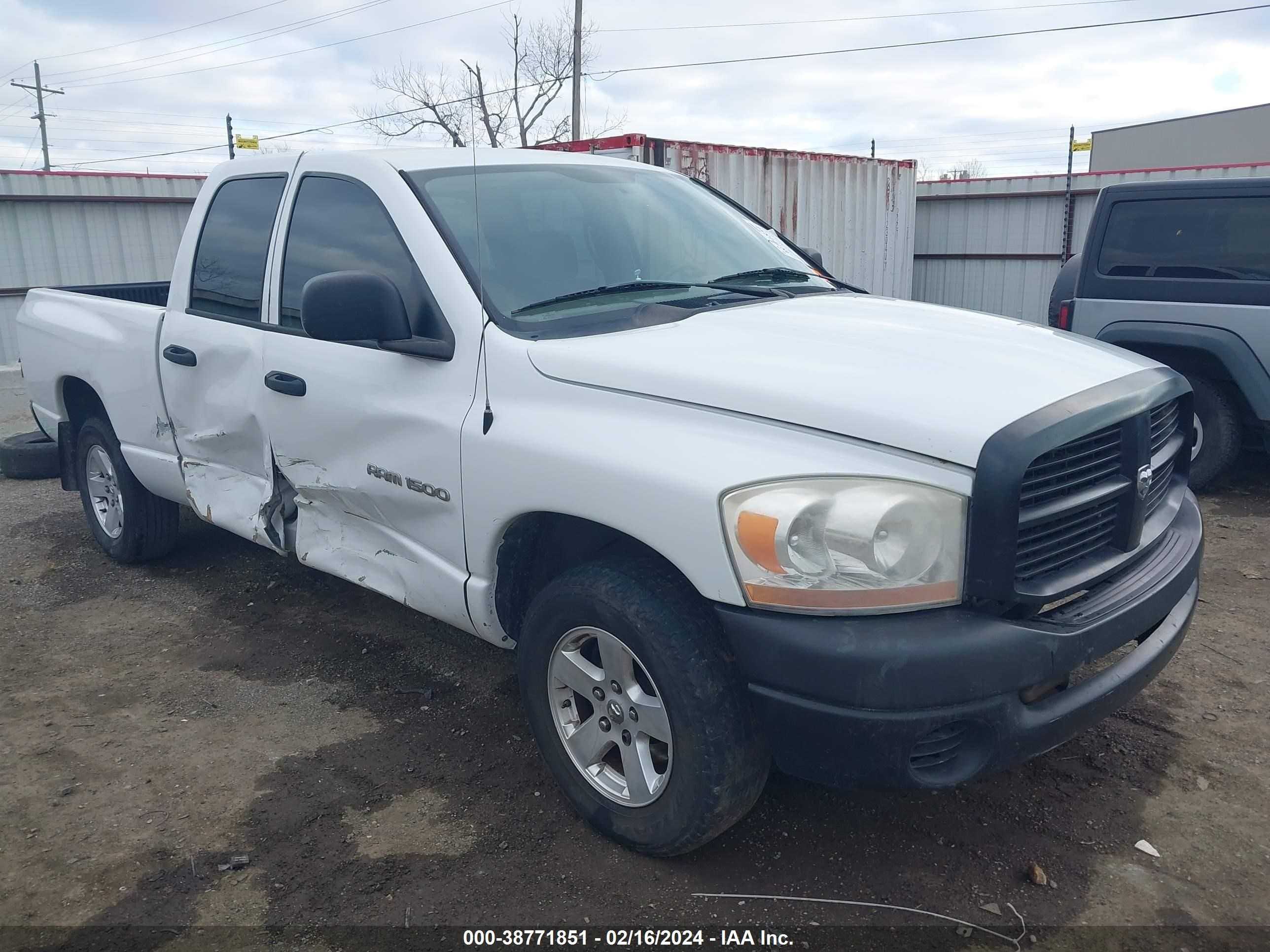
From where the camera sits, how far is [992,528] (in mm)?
2225

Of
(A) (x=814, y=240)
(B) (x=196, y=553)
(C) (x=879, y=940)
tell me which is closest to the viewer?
(C) (x=879, y=940)

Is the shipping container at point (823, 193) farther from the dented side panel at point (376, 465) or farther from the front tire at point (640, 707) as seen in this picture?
the front tire at point (640, 707)

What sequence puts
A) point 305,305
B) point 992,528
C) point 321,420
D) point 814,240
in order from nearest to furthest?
point 992,528
point 305,305
point 321,420
point 814,240

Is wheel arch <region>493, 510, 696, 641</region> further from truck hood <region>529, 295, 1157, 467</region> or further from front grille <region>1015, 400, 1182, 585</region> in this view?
front grille <region>1015, 400, 1182, 585</region>

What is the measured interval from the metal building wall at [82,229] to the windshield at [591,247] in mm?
9634

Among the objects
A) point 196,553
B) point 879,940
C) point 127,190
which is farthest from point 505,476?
point 127,190

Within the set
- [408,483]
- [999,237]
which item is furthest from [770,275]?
[999,237]

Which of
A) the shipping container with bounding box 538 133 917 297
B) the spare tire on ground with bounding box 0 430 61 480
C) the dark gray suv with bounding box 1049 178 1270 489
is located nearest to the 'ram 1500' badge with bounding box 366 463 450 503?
the dark gray suv with bounding box 1049 178 1270 489

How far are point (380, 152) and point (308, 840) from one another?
7.47 ft

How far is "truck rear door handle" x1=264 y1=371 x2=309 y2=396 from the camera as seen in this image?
3.58 meters

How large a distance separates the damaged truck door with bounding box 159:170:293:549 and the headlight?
2341 millimetres

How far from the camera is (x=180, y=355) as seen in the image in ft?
14.0

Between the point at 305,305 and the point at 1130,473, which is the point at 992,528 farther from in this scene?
the point at 305,305

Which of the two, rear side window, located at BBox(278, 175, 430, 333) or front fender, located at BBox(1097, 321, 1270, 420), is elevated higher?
rear side window, located at BBox(278, 175, 430, 333)
